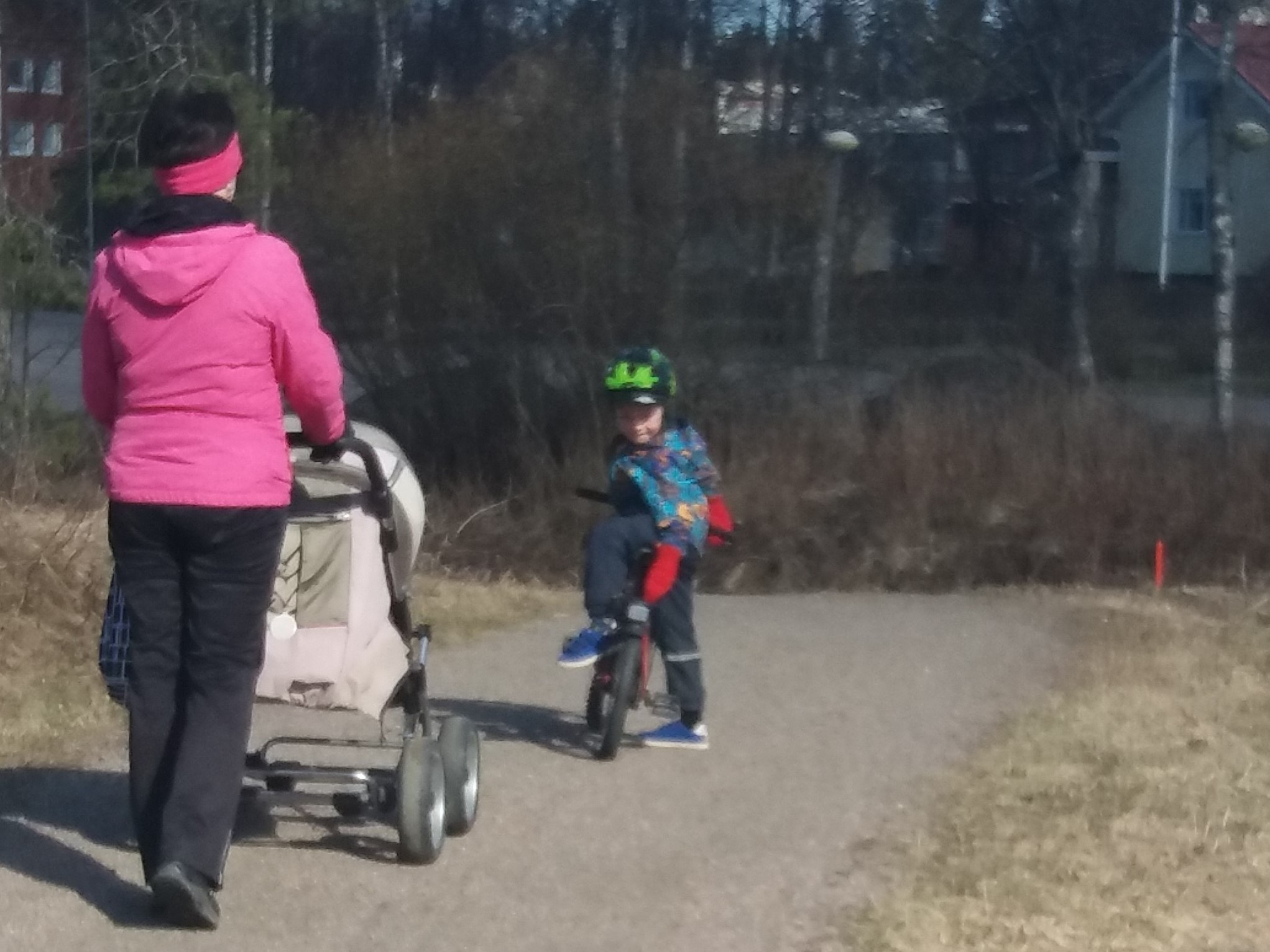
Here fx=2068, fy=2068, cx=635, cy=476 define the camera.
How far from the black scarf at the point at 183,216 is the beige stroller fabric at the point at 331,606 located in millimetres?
821

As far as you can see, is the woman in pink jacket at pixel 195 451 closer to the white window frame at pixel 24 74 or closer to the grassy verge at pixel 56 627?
the grassy verge at pixel 56 627

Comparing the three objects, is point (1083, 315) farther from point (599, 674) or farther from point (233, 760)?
point (233, 760)

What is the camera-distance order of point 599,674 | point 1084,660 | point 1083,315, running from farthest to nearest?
1. point 1083,315
2. point 1084,660
3. point 599,674

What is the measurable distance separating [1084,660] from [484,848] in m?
4.32

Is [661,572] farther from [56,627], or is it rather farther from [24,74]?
[24,74]

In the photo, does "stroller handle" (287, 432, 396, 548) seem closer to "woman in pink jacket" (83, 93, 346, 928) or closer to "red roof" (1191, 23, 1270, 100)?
"woman in pink jacket" (83, 93, 346, 928)

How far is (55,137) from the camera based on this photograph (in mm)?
17797

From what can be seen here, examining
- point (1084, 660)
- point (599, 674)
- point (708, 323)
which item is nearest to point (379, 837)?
point (599, 674)

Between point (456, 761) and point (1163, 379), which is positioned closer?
point (456, 761)

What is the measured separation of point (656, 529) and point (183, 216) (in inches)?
104

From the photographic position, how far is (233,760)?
5.35 meters

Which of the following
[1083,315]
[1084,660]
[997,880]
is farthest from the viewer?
[1083,315]

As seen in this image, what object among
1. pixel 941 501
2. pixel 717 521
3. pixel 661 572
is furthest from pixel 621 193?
pixel 661 572

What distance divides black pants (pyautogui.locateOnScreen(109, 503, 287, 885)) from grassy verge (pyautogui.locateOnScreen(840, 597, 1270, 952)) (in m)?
1.69
